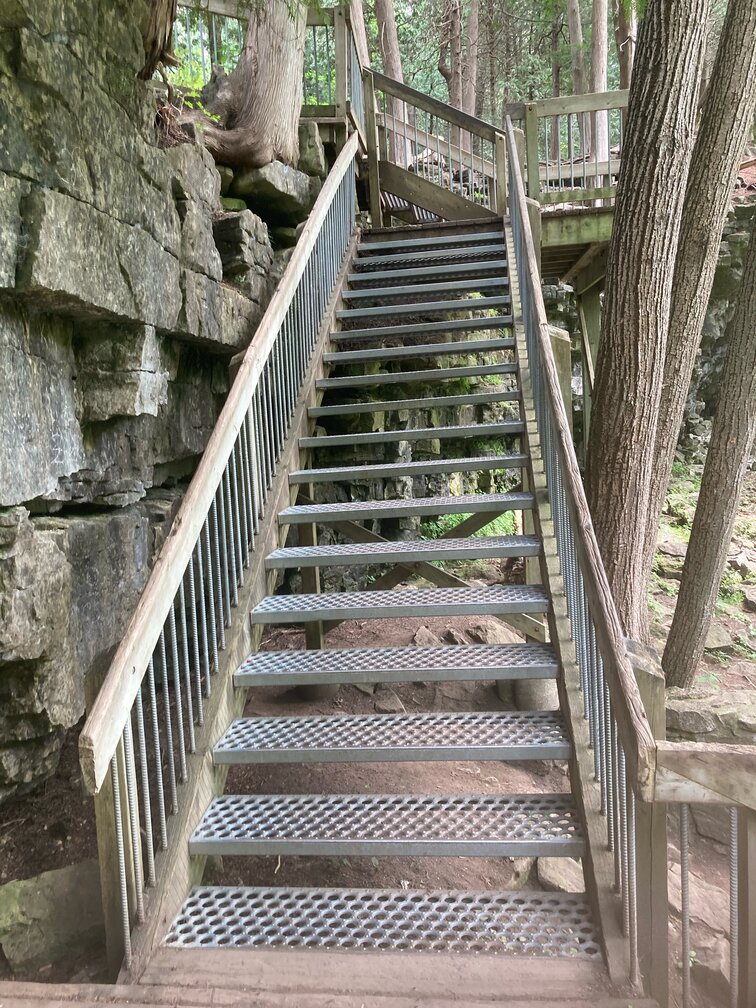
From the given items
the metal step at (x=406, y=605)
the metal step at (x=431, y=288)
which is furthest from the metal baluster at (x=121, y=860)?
the metal step at (x=431, y=288)

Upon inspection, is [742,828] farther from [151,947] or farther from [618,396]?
[618,396]

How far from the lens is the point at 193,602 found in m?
2.41

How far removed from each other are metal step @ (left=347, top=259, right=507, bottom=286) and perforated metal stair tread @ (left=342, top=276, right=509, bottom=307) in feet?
0.30

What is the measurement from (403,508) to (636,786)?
6.72 feet

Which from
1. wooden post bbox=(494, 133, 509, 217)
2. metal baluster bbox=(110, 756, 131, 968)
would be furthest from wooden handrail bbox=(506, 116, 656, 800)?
wooden post bbox=(494, 133, 509, 217)

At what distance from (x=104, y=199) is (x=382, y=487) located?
411 centimetres

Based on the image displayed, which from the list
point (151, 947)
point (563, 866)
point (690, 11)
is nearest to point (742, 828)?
point (151, 947)

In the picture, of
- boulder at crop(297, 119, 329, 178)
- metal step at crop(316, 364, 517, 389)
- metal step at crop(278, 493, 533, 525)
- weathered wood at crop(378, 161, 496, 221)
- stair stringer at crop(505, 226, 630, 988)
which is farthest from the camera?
weathered wood at crop(378, 161, 496, 221)

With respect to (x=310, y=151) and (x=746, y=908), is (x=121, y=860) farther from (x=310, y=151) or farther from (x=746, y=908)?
(x=310, y=151)

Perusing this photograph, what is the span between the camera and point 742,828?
1.50 metres

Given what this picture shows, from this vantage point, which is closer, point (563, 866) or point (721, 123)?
point (563, 866)

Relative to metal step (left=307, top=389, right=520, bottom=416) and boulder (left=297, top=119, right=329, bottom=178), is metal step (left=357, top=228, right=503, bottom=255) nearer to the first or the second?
boulder (left=297, top=119, right=329, bottom=178)

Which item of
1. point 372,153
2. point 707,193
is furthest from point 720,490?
point 372,153

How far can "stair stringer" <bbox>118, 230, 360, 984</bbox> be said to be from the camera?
1.90m
